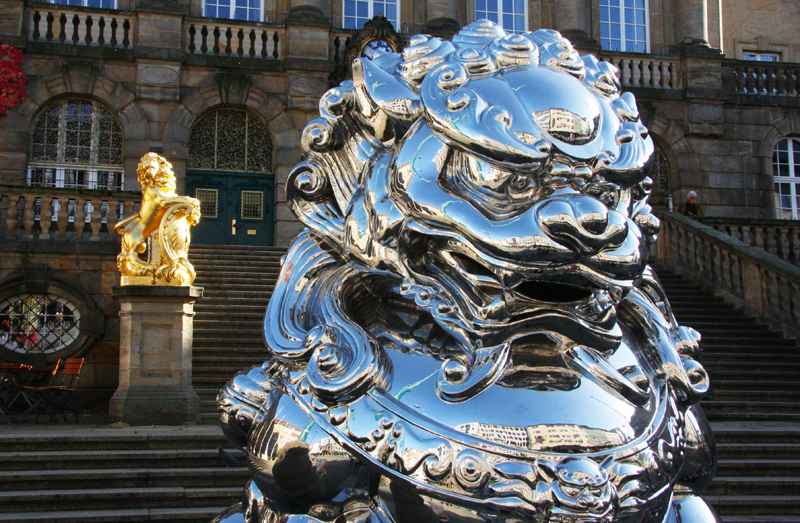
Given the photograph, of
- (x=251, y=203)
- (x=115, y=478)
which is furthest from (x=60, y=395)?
(x=251, y=203)

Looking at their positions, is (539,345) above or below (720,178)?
below

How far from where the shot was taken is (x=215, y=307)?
1148cm

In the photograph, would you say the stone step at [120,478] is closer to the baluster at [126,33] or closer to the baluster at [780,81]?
the baluster at [126,33]

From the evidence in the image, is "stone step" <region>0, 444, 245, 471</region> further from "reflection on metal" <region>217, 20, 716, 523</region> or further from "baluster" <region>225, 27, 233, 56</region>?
"baluster" <region>225, 27, 233, 56</region>

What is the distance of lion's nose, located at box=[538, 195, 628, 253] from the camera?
3.86 feet

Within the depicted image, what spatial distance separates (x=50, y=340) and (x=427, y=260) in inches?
492

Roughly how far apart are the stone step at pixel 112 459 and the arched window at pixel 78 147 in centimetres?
1227

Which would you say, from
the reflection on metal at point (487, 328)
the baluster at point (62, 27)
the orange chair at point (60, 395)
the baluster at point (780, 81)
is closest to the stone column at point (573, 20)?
the baluster at point (780, 81)

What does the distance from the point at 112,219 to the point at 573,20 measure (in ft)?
44.8

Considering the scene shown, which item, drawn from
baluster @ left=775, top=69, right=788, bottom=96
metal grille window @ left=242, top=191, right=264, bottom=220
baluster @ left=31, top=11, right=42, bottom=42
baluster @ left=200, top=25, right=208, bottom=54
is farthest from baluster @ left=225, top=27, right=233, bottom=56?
baluster @ left=775, top=69, right=788, bottom=96

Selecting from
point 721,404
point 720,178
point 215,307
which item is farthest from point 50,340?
point 720,178

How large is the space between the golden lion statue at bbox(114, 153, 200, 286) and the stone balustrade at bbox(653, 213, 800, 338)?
364 inches

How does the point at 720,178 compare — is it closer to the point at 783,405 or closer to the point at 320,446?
the point at 783,405

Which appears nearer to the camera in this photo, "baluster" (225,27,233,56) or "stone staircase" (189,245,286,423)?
"stone staircase" (189,245,286,423)
